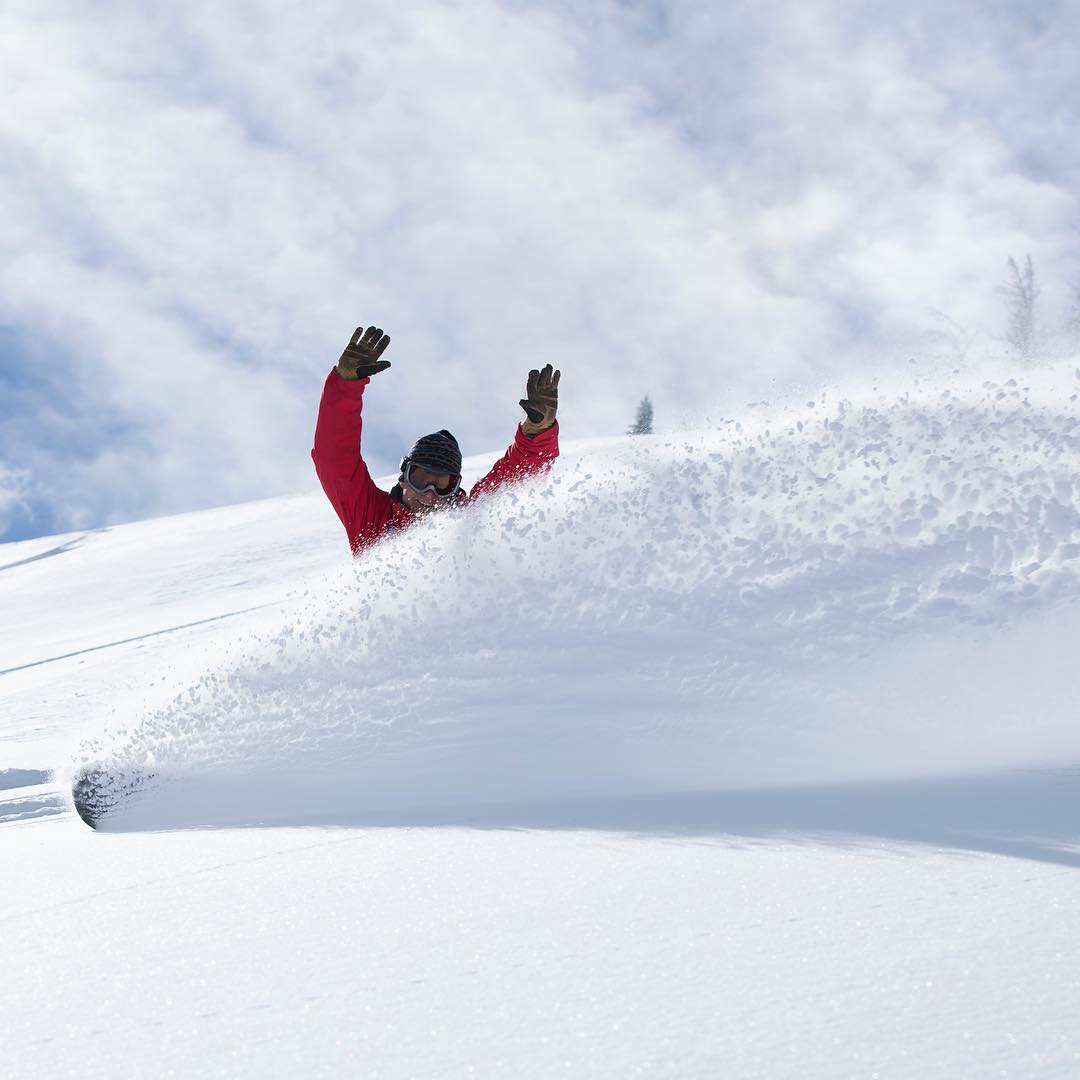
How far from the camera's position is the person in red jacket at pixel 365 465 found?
4059 mm

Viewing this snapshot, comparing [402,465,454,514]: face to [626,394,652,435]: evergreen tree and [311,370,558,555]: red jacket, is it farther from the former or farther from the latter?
→ [626,394,652,435]: evergreen tree

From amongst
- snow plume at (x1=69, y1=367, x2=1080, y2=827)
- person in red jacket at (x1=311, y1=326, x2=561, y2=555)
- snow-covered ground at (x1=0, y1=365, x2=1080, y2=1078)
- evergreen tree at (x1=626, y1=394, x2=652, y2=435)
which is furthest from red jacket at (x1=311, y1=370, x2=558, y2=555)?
evergreen tree at (x1=626, y1=394, x2=652, y2=435)

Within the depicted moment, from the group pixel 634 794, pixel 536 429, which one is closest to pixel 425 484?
pixel 536 429

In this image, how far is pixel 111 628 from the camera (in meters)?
10.5

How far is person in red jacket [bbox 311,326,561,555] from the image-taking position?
4.06 m

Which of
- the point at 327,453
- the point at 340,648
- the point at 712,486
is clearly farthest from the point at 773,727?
the point at 327,453

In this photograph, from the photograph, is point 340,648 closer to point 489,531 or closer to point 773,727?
point 489,531

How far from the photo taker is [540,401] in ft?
13.6

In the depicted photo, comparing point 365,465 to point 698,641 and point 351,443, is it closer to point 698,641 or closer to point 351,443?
point 351,443

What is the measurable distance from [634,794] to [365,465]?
246cm

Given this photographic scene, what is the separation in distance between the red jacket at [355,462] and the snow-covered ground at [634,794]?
914 millimetres

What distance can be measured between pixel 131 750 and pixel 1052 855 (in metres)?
2.42

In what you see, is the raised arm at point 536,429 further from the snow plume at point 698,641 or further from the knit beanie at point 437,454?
the snow plume at point 698,641

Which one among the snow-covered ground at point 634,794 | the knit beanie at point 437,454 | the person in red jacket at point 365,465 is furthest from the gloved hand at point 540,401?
the snow-covered ground at point 634,794
